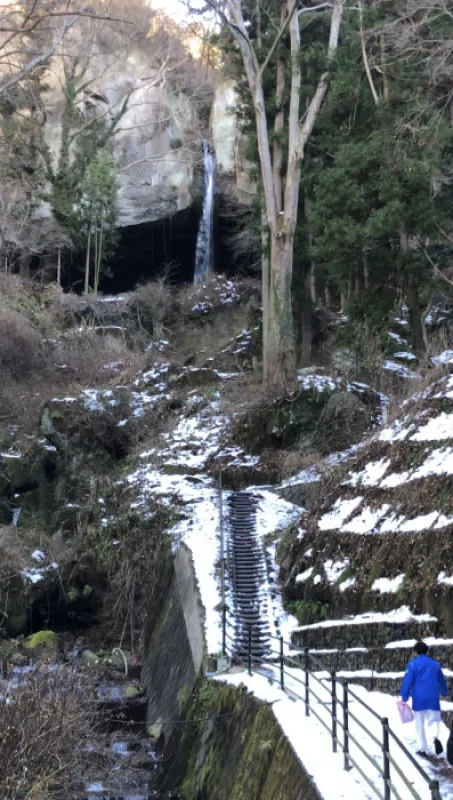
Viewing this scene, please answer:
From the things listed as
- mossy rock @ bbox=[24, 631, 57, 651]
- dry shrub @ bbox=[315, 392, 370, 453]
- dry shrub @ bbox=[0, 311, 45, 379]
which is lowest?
mossy rock @ bbox=[24, 631, 57, 651]

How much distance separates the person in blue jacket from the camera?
6234mm

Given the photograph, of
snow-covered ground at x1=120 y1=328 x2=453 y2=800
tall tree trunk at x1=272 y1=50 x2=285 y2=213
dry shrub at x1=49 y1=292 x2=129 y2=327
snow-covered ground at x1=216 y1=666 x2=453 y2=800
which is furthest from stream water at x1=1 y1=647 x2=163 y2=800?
dry shrub at x1=49 y1=292 x2=129 y2=327

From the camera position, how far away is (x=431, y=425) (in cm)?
1248

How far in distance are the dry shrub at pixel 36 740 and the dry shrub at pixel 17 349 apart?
22.7m

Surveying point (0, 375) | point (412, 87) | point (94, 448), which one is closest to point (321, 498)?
point (94, 448)

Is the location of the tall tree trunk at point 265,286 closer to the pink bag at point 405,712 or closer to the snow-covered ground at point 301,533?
the snow-covered ground at point 301,533

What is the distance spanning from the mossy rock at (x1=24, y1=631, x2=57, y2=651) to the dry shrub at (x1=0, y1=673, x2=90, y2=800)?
718cm

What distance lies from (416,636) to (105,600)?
1093 cm

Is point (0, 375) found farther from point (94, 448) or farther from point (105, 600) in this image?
point (105, 600)

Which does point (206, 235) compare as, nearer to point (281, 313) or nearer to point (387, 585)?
point (281, 313)

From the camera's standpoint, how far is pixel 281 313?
870 inches

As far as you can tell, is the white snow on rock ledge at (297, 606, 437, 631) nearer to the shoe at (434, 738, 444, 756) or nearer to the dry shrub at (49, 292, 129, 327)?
the shoe at (434, 738, 444, 756)

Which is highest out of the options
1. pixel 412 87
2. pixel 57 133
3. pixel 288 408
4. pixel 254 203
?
pixel 57 133

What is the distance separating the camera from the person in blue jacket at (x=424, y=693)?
6234 mm
